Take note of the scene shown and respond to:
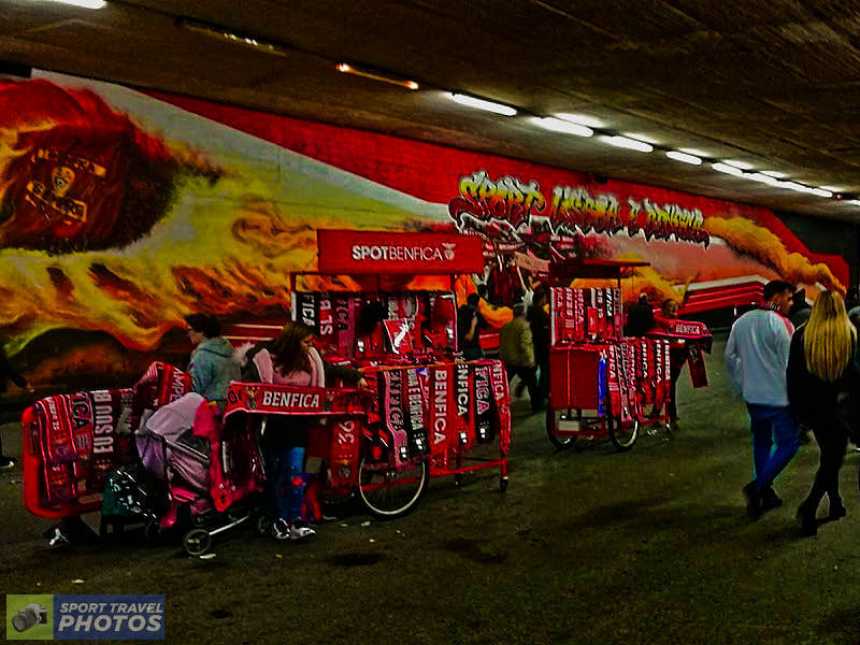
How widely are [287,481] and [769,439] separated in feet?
13.5

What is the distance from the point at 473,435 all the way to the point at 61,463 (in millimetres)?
3574

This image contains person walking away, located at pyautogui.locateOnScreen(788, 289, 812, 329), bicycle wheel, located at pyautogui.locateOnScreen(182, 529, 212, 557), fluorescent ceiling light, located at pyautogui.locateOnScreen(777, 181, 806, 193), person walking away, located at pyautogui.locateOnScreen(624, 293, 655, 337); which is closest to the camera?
bicycle wheel, located at pyautogui.locateOnScreen(182, 529, 212, 557)

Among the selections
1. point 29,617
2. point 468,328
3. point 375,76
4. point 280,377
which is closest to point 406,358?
point 280,377

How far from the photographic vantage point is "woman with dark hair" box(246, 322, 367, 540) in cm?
720

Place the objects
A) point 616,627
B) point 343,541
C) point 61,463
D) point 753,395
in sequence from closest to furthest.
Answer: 1. point 616,627
2. point 61,463
3. point 343,541
4. point 753,395

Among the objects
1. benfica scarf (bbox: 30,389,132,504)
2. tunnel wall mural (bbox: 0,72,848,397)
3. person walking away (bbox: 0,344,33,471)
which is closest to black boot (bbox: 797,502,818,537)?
benfica scarf (bbox: 30,389,132,504)

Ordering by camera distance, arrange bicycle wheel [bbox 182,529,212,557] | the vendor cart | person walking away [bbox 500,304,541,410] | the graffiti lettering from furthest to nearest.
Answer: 1. the graffiti lettering
2. person walking away [bbox 500,304,541,410]
3. the vendor cart
4. bicycle wheel [bbox 182,529,212,557]

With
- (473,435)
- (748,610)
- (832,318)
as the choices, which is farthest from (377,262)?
(748,610)

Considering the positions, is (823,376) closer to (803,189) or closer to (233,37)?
(233,37)

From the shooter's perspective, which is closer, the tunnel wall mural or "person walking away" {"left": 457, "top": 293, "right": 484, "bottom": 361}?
the tunnel wall mural

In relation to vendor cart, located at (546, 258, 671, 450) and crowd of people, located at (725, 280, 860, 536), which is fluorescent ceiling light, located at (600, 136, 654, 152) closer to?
vendor cart, located at (546, 258, 671, 450)

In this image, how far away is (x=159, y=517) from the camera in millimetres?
7082

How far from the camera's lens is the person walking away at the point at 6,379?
10.2 m

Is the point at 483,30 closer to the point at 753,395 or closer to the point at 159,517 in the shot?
the point at 753,395
